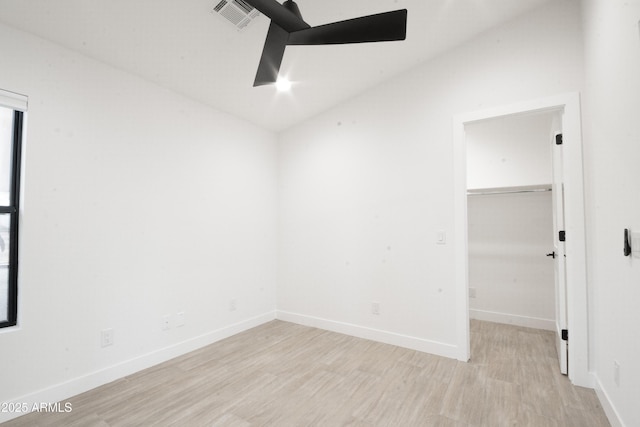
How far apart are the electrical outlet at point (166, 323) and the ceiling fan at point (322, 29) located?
2.39m

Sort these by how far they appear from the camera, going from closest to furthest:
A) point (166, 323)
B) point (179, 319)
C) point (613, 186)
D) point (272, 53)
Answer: point (272, 53) → point (613, 186) → point (166, 323) → point (179, 319)

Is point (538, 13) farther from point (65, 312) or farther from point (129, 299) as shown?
point (65, 312)

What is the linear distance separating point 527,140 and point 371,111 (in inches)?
76.2

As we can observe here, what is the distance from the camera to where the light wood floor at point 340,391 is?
6.36 feet

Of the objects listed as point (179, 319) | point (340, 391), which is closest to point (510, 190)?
point (340, 391)

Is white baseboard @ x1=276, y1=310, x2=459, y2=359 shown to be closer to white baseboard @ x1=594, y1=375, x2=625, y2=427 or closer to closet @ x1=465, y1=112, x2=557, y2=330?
white baseboard @ x1=594, y1=375, x2=625, y2=427

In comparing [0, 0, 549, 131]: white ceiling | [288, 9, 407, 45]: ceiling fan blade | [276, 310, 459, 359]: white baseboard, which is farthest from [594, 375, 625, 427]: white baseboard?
[0, 0, 549, 131]: white ceiling

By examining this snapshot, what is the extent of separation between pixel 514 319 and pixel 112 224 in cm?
433

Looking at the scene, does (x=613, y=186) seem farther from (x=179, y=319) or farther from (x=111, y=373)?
(x=111, y=373)

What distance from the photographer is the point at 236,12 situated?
84.4 inches

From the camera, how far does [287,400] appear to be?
2160 millimetres

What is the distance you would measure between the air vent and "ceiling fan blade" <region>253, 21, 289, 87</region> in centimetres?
62

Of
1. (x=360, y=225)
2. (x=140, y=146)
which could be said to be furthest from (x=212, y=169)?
(x=360, y=225)

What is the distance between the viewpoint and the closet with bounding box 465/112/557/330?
361 cm
